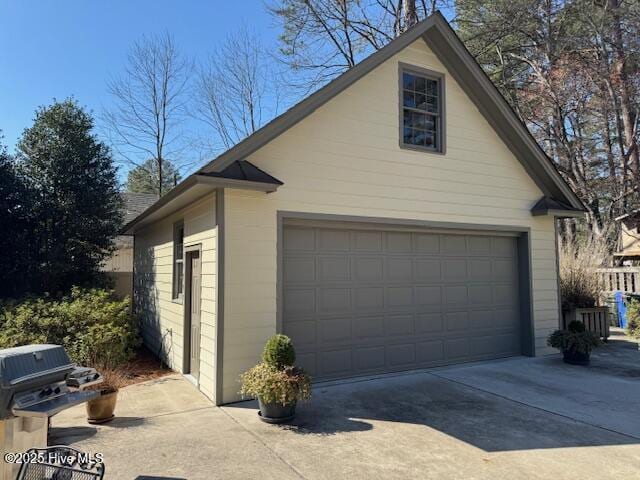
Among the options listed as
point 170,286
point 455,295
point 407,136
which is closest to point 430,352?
point 455,295

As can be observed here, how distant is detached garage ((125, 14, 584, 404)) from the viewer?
20.0 feet

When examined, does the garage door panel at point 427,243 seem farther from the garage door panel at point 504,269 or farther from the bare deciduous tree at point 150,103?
the bare deciduous tree at point 150,103

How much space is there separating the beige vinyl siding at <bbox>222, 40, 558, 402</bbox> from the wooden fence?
5.41 m

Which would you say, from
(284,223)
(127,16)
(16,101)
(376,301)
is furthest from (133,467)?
(127,16)

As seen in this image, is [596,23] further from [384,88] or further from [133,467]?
[133,467]

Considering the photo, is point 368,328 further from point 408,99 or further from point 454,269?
point 408,99

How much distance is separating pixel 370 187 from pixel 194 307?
3.51 metres

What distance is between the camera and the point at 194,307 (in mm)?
7148

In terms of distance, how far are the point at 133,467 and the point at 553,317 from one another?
27.5 ft

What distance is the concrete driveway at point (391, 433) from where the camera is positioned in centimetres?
397

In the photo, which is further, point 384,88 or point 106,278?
point 106,278

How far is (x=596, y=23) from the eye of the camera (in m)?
16.4

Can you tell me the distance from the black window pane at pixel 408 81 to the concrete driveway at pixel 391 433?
202 inches

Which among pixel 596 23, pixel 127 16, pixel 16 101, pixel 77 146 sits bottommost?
pixel 77 146
